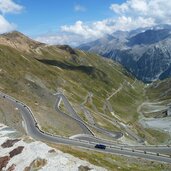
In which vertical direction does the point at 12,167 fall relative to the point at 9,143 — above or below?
below

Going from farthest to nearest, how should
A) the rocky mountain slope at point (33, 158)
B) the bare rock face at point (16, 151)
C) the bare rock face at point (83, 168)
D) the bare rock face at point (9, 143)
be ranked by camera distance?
1. the bare rock face at point (9, 143)
2. the bare rock face at point (16, 151)
3. the rocky mountain slope at point (33, 158)
4. the bare rock face at point (83, 168)

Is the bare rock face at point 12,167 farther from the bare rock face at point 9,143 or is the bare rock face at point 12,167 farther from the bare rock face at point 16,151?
the bare rock face at point 9,143

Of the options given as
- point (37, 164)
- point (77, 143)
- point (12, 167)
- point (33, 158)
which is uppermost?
point (33, 158)

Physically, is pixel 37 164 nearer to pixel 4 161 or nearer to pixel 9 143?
pixel 4 161

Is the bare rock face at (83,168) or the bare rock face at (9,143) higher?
the bare rock face at (9,143)

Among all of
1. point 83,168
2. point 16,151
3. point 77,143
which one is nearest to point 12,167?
point 16,151

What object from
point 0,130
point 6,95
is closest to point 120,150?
point 0,130

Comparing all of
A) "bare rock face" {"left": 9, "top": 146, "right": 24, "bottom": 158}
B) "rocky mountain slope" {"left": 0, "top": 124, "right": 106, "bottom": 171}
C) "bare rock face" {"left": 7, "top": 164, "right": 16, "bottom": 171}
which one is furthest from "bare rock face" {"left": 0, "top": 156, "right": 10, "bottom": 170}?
"bare rock face" {"left": 7, "top": 164, "right": 16, "bottom": 171}

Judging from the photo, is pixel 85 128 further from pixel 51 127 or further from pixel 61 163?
pixel 61 163

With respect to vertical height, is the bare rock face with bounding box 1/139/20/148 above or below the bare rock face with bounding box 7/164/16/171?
above

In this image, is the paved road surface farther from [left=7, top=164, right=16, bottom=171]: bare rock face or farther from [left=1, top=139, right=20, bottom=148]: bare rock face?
[left=7, top=164, right=16, bottom=171]: bare rock face

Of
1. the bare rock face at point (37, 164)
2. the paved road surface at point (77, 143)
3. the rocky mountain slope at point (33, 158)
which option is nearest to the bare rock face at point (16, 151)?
the rocky mountain slope at point (33, 158)
